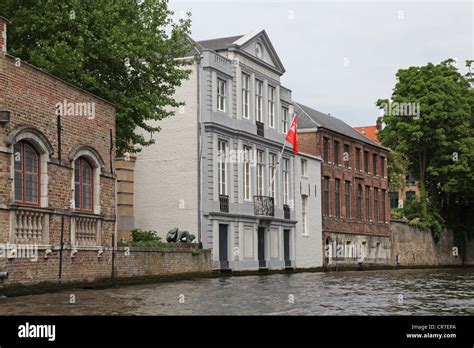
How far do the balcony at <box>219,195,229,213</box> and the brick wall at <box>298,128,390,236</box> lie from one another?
12.8 m

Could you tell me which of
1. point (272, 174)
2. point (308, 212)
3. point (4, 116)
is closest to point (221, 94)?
point (272, 174)

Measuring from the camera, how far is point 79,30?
25188 millimetres

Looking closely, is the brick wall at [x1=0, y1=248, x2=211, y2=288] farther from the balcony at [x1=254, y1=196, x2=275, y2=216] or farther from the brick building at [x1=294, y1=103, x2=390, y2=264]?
the brick building at [x1=294, y1=103, x2=390, y2=264]

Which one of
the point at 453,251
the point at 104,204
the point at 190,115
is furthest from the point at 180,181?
the point at 453,251

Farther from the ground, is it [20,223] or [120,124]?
[120,124]

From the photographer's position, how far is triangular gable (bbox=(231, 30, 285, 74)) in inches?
1575

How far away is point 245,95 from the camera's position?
133 feet

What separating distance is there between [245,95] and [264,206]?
5.78m

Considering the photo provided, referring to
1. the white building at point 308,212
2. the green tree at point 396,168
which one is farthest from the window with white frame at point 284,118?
the green tree at point 396,168

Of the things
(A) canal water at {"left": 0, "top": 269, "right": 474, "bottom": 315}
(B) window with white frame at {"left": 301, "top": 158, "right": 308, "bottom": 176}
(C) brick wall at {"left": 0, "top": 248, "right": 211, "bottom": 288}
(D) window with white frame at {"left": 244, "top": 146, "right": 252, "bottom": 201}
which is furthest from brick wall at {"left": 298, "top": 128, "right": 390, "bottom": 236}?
(A) canal water at {"left": 0, "top": 269, "right": 474, "bottom": 315}

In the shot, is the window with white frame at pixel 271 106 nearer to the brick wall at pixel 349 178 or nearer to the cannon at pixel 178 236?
the brick wall at pixel 349 178

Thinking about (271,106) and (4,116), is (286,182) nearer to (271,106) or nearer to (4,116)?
(271,106)

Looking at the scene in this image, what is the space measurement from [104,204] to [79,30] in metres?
A: 5.55
